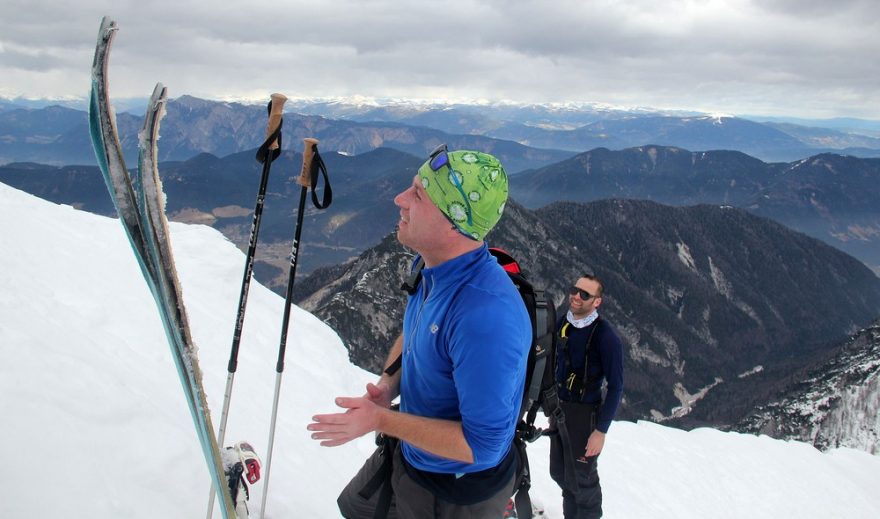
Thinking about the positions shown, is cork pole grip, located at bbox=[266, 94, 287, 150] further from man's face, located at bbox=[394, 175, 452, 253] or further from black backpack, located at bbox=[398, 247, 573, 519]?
black backpack, located at bbox=[398, 247, 573, 519]

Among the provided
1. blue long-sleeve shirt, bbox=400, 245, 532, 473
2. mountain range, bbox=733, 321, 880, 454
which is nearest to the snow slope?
blue long-sleeve shirt, bbox=400, 245, 532, 473

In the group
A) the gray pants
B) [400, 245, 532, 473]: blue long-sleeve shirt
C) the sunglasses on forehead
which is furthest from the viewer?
the gray pants

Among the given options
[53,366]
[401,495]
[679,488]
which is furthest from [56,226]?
[679,488]

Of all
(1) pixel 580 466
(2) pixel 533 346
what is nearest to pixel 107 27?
(2) pixel 533 346

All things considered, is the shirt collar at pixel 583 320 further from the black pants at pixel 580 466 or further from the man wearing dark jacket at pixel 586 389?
the black pants at pixel 580 466

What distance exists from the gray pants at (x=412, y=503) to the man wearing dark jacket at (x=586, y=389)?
14.4 ft

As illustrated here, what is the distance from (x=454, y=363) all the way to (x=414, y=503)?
149 centimetres

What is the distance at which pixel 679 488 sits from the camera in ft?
48.7

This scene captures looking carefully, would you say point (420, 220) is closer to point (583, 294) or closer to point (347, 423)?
point (347, 423)

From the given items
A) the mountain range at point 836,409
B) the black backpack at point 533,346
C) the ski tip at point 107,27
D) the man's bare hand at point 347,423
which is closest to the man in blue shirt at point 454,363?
the man's bare hand at point 347,423

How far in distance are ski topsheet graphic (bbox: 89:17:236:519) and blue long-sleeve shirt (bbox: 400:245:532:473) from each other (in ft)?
5.48

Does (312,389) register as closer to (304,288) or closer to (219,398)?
(219,398)

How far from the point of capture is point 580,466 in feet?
27.1

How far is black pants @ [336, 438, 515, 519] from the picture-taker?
388 centimetres
